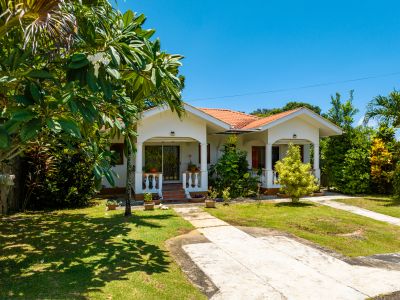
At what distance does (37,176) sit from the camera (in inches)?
506

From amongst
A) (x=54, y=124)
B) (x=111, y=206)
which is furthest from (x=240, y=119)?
(x=54, y=124)

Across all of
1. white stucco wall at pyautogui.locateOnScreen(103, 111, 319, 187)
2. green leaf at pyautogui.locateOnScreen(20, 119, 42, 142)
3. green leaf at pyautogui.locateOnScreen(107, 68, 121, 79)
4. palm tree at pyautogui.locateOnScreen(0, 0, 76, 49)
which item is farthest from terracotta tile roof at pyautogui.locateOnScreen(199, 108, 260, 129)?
green leaf at pyautogui.locateOnScreen(20, 119, 42, 142)

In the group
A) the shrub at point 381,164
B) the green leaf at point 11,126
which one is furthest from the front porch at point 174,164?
the green leaf at point 11,126

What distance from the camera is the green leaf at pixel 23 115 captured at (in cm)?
304

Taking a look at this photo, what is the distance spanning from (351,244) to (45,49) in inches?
327

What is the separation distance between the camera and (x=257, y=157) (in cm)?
2056

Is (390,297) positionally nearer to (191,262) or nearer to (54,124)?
(191,262)

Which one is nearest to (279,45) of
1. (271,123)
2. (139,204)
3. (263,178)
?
(271,123)

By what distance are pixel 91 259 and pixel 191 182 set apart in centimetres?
1007

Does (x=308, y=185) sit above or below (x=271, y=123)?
below

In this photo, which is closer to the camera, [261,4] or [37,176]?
[37,176]

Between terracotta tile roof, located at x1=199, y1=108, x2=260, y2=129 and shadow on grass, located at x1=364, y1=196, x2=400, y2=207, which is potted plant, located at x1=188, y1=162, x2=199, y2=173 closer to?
terracotta tile roof, located at x1=199, y1=108, x2=260, y2=129

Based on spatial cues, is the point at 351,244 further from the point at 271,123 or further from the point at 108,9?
the point at 271,123

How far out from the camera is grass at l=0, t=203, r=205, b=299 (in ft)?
16.5
